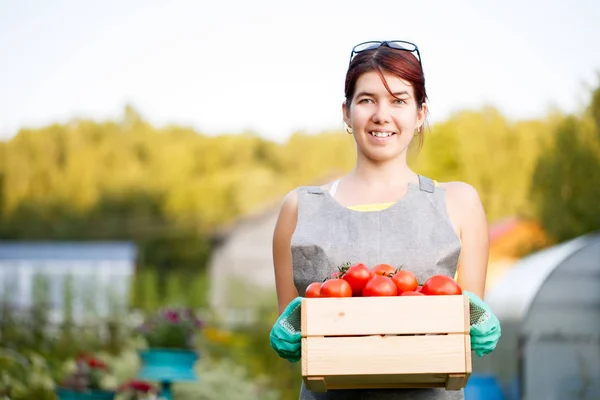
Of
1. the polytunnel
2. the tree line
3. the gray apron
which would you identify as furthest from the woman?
the tree line

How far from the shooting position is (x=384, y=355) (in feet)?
7.64

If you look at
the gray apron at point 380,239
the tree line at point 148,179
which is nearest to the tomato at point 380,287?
the gray apron at point 380,239

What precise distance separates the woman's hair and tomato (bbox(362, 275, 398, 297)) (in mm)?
554

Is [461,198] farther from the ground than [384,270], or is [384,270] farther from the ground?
[461,198]

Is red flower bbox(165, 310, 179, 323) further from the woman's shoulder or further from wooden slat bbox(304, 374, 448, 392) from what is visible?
wooden slat bbox(304, 374, 448, 392)

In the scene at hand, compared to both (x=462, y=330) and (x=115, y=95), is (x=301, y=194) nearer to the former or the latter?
(x=462, y=330)

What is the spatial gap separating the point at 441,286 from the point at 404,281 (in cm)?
9

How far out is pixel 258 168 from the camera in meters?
59.6

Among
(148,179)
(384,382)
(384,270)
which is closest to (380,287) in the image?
→ (384,270)

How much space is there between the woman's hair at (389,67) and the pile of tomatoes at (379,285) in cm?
52

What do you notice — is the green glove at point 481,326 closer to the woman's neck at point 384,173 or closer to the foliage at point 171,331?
the woman's neck at point 384,173

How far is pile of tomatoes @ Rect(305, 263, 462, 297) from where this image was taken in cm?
241

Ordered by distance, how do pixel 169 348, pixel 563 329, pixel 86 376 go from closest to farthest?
1. pixel 86 376
2. pixel 169 348
3. pixel 563 329

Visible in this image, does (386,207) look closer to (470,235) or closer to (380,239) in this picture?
(380,239)
